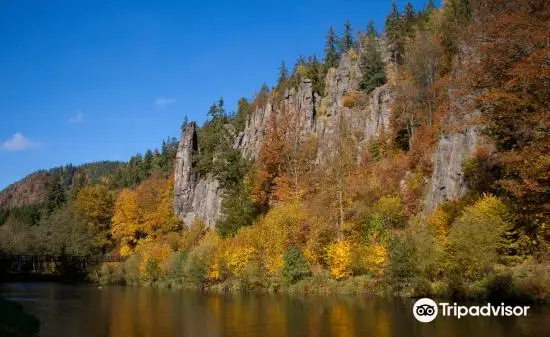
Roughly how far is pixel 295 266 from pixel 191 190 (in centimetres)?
4721

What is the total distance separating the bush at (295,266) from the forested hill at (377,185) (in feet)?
0.34

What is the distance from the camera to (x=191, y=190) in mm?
88562

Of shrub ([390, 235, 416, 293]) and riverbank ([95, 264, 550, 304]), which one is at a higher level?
shrub ([390, 235, 416, 293])

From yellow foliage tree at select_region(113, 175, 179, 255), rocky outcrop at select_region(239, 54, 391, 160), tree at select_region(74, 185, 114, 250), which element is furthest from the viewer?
tree at select_region(74, 185, 114, 250)

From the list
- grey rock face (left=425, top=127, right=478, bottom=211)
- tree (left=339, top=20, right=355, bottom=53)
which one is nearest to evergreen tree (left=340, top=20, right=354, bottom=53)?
tree (left=339, top=20, right=355, bottom=53)

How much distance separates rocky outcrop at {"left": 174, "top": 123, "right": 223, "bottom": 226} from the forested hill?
383 mm

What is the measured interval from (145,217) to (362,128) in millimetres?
40806

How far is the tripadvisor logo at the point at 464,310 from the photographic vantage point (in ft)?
83.7

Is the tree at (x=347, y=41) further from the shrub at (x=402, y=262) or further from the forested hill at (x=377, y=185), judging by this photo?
the shrub at (x=402, y=262)

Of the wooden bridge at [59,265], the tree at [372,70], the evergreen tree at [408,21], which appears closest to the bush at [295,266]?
the tree at [372,70]

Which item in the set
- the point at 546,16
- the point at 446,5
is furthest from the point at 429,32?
the point at 546,16

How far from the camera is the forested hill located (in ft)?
88.6

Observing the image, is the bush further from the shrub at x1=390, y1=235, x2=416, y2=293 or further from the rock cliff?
the rock cliff

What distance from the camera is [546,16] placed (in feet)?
80.7
